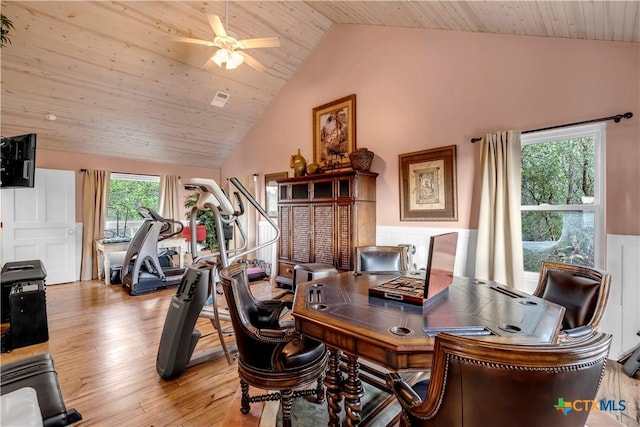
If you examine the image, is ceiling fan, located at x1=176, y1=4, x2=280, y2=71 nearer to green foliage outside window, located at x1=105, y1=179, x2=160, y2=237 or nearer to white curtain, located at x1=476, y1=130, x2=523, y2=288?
white curtain, located at x1=476, y1=130, x2=523, y2=288

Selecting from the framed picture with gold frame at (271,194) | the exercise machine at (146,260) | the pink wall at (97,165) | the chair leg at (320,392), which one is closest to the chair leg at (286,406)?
the chair leg at (320,392)

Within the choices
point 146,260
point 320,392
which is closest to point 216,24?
point 320,392

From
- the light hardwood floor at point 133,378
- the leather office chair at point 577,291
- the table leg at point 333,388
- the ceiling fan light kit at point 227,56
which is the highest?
the ceiling fan light kit at point 227,56

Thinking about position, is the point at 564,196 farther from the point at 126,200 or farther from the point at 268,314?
the point at 126,200

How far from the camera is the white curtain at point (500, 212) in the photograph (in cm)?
287

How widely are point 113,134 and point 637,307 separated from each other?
713cm

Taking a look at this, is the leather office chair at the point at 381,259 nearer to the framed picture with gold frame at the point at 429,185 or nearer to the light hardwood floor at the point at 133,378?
the framed picture with gold frame at the point at 429,185

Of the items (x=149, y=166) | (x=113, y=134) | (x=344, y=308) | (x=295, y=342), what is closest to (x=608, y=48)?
(x=344, y=308)

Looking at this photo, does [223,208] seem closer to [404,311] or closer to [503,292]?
[404,311]

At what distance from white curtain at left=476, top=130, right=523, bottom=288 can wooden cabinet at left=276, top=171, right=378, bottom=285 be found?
56.5 inches

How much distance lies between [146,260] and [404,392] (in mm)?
5041

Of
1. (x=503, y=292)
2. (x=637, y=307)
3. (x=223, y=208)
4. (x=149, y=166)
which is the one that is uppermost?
(x=149, y=166)

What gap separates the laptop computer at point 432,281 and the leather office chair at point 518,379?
0.62 m

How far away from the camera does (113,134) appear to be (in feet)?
16.9
